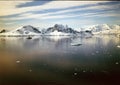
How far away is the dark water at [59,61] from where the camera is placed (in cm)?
208

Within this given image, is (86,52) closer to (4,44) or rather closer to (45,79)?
(45,79)

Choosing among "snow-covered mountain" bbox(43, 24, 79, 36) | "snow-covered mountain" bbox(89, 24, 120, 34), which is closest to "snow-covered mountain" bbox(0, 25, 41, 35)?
"snow-covered mountain" bbox(43, 24, 79, 36)

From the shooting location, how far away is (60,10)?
2.20m

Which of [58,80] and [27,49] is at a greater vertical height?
[27,49]

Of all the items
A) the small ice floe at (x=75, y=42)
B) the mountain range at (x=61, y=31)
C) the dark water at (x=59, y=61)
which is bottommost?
the dark water at (x=59, y=61)

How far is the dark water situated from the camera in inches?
82.0

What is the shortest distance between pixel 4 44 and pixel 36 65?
33 cm

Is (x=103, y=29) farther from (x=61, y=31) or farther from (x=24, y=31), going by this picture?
(x=24, y=31)

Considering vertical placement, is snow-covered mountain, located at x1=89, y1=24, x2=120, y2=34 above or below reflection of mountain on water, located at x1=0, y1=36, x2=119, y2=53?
above

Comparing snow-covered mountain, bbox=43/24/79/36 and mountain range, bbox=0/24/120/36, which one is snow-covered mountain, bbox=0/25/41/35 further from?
snow-covered mountain, bbox=43/24/79/36

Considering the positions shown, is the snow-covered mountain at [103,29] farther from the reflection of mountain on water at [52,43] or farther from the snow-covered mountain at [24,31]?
the snow-covered mountain at [24,31]

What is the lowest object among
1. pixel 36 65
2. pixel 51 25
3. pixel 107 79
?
pixel 107 79

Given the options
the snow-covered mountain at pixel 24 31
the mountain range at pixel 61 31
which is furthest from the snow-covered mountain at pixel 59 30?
the snow-covered mountain at pixel 24 31

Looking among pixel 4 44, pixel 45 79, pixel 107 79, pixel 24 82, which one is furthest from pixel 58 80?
pixel 4 44
